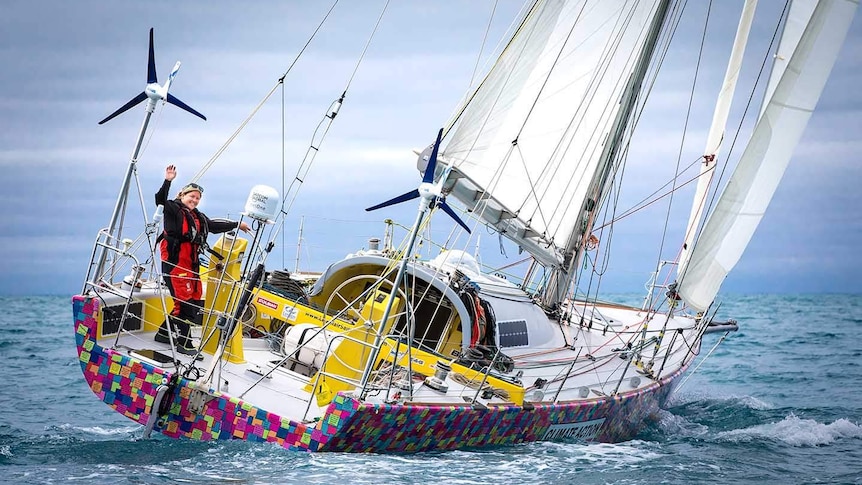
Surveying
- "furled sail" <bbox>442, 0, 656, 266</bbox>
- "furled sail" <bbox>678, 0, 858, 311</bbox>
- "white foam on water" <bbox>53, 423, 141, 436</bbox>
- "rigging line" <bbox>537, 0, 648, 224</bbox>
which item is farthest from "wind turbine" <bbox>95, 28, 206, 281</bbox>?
"furled sail" <bbox>678, 0, 858, 311</bbox>

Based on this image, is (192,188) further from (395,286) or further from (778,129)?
(778,129)

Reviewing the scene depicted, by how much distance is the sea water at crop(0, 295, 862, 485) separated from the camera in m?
9.30

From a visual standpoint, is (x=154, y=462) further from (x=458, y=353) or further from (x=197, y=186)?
(x=458, y=353)

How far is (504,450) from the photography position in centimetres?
1088

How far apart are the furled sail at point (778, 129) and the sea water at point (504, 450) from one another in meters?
3.00

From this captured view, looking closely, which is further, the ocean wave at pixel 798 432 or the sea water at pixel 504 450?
the ocean wave at pixel 798 432

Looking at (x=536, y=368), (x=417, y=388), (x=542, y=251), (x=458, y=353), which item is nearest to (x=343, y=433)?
(x=417, y=388)

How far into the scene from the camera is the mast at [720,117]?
17906 millimetres

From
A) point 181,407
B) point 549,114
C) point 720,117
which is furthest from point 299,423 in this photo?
point 720,117

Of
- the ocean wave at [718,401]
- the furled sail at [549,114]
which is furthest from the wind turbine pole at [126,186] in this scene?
the ocean wave at [718,401]

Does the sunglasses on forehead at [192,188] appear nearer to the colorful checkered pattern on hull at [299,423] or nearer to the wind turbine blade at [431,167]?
the colorful checkered pattern on hull at [299,423]

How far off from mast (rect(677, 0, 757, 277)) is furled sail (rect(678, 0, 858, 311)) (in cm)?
267

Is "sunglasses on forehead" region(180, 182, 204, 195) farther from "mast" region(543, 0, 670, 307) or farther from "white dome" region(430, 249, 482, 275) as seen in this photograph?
"mast" region(543, 0, 670, 307)

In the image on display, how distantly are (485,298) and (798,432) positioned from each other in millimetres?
4914
